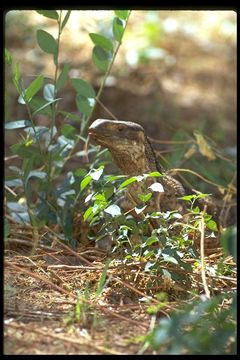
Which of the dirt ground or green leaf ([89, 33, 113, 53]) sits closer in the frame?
the dirt ground

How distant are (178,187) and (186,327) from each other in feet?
5.12

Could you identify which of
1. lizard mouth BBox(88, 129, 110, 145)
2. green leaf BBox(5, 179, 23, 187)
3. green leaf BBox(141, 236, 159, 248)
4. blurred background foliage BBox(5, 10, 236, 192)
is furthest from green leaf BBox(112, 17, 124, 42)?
blurred background foliage BBox(5, 10, 236, 192)

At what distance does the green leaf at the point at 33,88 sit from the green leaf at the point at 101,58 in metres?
0.61

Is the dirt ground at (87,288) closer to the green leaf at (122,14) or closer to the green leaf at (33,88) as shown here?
the green leaf at (33,88)

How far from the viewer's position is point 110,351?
279 centimetres

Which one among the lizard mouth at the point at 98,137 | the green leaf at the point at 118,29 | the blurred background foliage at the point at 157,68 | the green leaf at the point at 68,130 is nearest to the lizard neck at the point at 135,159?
the lizard mouth at the point at 98,137

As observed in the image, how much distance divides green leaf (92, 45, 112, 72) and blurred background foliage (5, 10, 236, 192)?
1764mm

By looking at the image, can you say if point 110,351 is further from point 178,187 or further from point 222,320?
point 178,187

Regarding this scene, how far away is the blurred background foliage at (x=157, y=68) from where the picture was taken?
695 cm

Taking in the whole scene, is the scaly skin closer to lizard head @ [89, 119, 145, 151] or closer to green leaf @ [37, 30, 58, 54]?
lizard head @ [89, 119, 145, 151]

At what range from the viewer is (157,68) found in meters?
8.34

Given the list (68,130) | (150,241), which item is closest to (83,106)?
(68,130)

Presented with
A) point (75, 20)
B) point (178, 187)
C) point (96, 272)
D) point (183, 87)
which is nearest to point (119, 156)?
point (178, 187)

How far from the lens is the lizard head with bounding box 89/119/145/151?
3.92m
